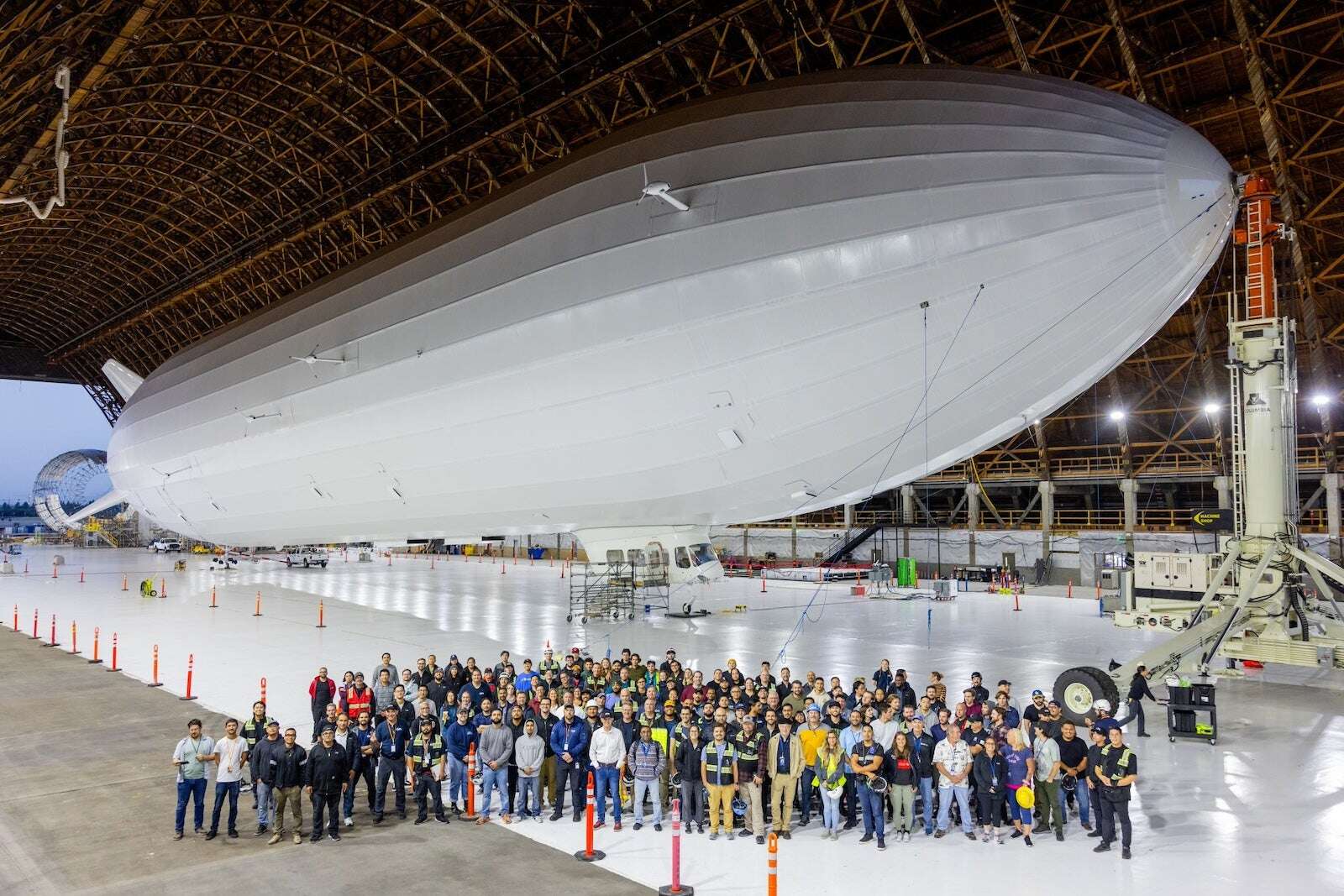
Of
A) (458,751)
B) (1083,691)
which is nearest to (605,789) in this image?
(458,751)

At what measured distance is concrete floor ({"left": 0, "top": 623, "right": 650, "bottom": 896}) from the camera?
7.95m

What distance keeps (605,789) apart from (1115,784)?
17.7 ft

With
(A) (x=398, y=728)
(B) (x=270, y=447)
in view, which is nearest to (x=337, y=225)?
(B) (x=270, y=447)

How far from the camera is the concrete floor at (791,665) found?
8.59m

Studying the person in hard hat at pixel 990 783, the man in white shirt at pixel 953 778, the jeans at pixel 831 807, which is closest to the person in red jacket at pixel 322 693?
the jeans at pixel 831 807

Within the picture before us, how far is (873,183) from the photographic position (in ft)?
30.9

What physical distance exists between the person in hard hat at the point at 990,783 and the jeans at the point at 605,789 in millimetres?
3925

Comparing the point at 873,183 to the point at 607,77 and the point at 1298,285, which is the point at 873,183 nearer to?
Result: the point at 607,77

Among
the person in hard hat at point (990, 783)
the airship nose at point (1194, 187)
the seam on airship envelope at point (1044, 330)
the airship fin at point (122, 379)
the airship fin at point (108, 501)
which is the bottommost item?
the person in hard hat at point (990, 783)

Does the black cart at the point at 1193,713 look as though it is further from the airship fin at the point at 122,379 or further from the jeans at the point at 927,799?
the airship fin at the point at 122,379

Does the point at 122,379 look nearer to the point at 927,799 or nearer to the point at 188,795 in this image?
the point at 188,795

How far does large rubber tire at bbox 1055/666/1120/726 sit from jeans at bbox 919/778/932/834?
4723 millimetres

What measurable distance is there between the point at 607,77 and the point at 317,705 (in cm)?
2314

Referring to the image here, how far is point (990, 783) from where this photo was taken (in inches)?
360
